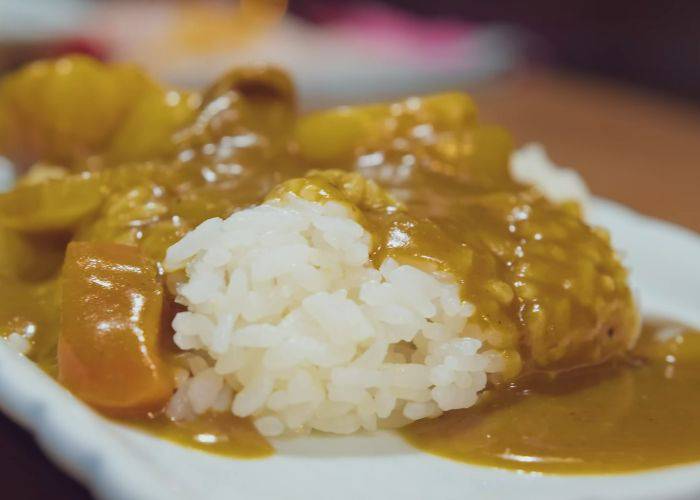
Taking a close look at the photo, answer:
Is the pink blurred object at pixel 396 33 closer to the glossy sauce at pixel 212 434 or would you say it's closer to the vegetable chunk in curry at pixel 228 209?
the vegetable chunk in curry at pixel 228 209

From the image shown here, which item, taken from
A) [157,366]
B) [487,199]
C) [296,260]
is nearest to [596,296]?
[487,199]

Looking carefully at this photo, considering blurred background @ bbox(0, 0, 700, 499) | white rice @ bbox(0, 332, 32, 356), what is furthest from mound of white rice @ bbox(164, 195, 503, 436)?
blurred background @ bbox(0, 0, 700, 499)

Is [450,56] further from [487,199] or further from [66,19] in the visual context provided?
[487,199]

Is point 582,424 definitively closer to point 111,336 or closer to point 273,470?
point 273,470

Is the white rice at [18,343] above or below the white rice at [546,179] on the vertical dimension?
below

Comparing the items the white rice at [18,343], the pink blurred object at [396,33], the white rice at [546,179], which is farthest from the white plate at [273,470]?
the pink blurred object at [396,33]

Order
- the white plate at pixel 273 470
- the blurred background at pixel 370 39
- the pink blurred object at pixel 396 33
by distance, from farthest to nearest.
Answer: the pink blurred object at pixel 396 33 → the blurred background at pixel 370 39 → the white plate at pixel 273 470

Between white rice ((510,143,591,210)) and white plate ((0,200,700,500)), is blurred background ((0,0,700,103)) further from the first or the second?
white plate ((0,200,700,500))

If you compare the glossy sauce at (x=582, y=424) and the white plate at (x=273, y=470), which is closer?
the white plate at (x=273, y=470)
